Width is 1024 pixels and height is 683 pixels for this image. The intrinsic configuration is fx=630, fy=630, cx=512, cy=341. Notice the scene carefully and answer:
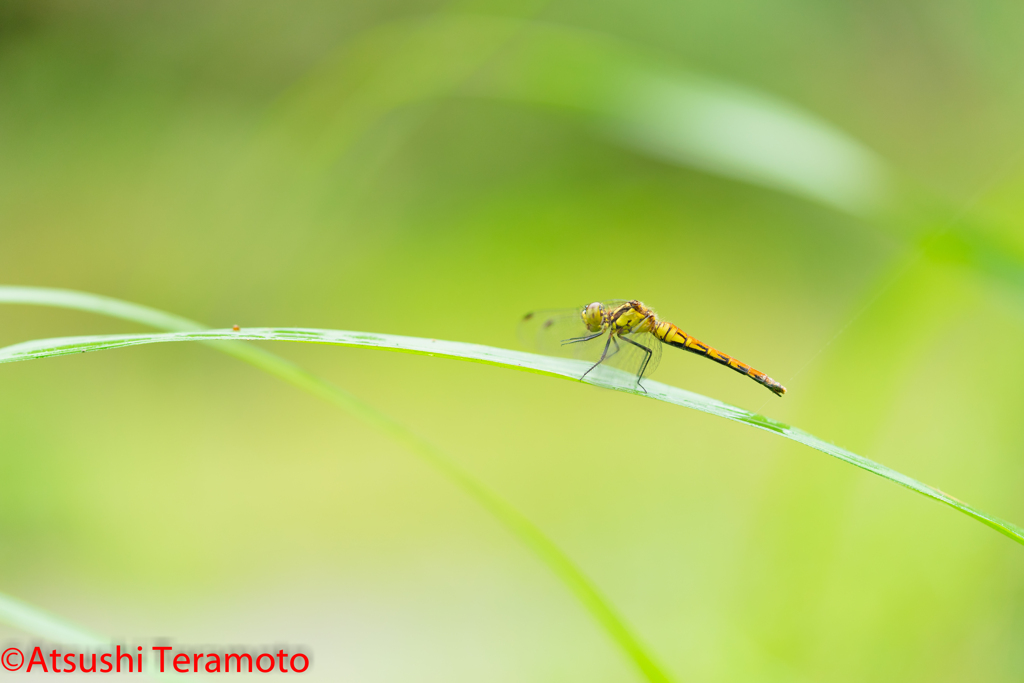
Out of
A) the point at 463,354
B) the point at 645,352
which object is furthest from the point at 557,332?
the point at 463,354

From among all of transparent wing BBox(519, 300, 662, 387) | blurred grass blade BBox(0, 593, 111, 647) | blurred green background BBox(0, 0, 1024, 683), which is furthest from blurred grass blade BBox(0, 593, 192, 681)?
blurred green background BBox(0, 0, 1024, 683)

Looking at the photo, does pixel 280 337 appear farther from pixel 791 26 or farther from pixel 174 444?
pixel 791 26

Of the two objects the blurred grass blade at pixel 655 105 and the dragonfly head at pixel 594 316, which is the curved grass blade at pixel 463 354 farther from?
the blurred grass blade at pixel 655 105

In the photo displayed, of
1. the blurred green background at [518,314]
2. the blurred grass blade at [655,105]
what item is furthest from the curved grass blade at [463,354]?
the blurred grass blade at [655,105]

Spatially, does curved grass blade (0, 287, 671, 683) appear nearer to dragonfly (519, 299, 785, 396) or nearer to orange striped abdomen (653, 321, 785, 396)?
dragonfly (519, 299, 785, 396)

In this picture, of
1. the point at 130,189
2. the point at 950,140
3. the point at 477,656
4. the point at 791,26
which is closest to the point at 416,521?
the point at 477,656

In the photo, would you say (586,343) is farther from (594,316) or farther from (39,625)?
(39,625)
